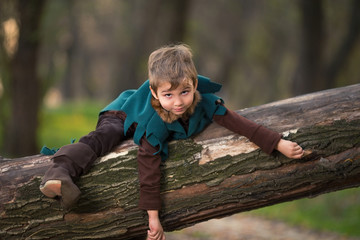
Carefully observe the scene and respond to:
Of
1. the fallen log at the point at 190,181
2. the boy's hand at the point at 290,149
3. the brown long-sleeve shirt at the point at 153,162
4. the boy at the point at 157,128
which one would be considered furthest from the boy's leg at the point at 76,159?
the boy's hand at the point at 290,149

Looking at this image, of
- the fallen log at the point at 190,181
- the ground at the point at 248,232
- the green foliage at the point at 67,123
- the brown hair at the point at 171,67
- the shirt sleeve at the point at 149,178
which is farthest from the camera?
the green foliage at the point at 67,123

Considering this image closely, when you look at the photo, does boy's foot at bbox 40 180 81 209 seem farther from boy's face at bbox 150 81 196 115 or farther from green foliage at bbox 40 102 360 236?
green foliage at bbox 40 102 360 236

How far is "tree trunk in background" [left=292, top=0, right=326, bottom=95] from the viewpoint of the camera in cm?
916

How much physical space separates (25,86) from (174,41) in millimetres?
4175

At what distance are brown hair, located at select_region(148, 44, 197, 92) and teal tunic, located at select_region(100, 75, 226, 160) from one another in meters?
0.27

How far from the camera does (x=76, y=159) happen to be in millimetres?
2887

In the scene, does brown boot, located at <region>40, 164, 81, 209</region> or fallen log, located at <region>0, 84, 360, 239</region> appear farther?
fallen log, located at <region>0, 84, 360, 239</region>

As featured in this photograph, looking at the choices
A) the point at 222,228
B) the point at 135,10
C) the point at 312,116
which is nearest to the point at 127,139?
the point at 312,116

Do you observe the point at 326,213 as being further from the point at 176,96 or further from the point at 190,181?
the point at 176,96

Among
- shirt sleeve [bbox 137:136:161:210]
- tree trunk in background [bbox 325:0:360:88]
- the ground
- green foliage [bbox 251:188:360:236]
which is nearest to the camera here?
shirt sleeve [bbox 137:136:161:210]

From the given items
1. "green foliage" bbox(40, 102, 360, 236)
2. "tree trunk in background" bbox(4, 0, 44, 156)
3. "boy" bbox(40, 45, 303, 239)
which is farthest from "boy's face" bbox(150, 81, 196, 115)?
"tree trunk in background" bbox(4, 0, 44, 156)

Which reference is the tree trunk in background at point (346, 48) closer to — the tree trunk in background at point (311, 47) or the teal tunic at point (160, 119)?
the tree trunk in background at point (311, 47)

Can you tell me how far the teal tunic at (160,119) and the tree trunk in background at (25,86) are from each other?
5.54 meters

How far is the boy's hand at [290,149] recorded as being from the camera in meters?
2.90
